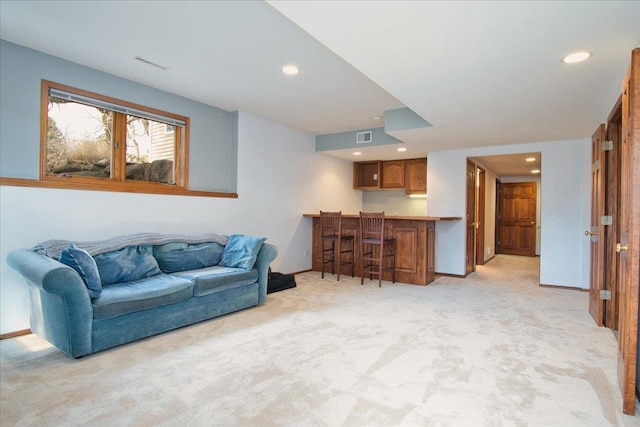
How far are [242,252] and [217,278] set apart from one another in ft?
1.96

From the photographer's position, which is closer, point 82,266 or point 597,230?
point 82,266

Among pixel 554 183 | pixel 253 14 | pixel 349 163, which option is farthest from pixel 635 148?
pixel 349 163

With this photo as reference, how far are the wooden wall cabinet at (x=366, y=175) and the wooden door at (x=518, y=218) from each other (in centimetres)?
429

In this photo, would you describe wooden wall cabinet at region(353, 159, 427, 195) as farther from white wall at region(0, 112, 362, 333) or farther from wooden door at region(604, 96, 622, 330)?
wooden door at region(604, 96, 622, 330)

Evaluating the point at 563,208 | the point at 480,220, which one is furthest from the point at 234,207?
the point at 480,220

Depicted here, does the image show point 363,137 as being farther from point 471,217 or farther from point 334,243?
point 471,217

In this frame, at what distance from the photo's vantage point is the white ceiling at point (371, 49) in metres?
2.03

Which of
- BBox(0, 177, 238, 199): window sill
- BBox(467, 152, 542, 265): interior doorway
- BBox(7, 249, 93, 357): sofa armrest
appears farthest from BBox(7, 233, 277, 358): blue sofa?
BBox(467, 152, 542, 265): interior doorway

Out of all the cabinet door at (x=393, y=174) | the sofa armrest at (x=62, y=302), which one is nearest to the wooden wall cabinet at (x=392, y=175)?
the cabinet door at (x=393, y=174)

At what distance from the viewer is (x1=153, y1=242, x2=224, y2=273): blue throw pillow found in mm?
3561

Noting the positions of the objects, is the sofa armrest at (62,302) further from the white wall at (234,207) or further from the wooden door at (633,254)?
the wooden door at (633,254)

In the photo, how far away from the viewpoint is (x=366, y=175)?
24.8ft

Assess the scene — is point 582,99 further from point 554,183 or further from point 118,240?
point 118,240

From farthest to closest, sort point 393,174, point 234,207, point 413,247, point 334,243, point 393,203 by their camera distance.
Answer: point 393,203
point 393,174
point 334,243
point 413,247
point 234,207
